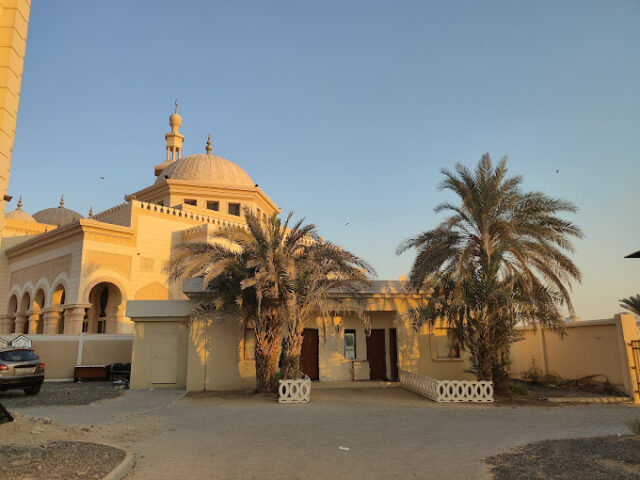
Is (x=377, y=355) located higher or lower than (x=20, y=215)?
lower

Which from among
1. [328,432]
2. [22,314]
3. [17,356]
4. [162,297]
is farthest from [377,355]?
[22,314]

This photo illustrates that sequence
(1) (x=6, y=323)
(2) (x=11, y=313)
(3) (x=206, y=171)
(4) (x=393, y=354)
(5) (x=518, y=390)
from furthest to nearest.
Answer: (3) (x=206, y=171), (1) (x=6, y=323), (2) (x=11, y=313), (4) (x=393, y=354), (5) (x=518, y=390)

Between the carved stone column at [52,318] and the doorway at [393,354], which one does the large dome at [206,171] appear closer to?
the carved stone column at [52,318]

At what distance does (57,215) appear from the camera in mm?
42656

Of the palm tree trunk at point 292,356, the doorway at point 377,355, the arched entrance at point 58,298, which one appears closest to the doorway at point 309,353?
the doorway at point 377,355

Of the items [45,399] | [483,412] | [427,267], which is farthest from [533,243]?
[45,399]

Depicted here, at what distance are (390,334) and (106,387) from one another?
1047 cm

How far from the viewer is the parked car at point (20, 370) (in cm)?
1422

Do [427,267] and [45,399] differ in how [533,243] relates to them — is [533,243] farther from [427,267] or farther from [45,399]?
[45,399]

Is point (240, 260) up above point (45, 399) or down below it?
above

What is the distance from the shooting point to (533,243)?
1438 cm

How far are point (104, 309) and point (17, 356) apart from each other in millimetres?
13835

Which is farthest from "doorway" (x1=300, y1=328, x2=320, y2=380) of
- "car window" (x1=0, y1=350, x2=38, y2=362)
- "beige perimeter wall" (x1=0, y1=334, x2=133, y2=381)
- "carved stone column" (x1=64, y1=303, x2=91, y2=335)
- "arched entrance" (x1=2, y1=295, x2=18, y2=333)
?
"arched entrance" (x1=2, y1=295, x2=18, y2=333)

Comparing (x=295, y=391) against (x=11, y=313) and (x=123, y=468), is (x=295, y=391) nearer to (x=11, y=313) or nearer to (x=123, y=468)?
(x=123, y=468)
